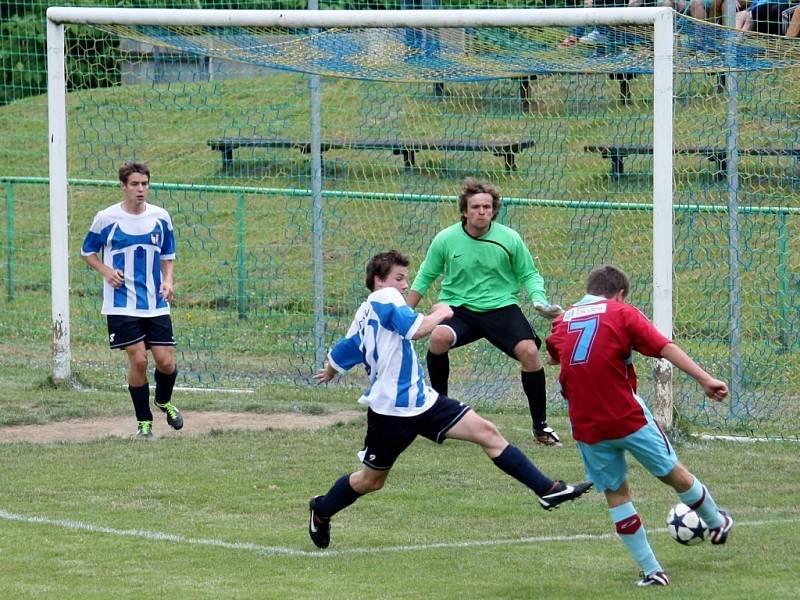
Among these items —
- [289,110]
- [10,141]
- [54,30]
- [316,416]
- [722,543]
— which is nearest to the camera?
[722,543]

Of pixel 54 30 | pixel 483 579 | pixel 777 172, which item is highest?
pixel 54 30

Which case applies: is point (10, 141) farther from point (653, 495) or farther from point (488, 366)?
point (653, 495)

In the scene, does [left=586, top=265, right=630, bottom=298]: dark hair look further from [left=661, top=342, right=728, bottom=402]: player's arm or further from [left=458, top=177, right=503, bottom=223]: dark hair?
[left=458, top=177, right=503, bottom=223]: dark hair

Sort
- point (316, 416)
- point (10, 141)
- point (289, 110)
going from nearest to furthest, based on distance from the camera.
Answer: point (316, 416), point (289, 110), point (10, 141)

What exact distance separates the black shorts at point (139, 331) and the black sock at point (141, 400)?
32 centimetres

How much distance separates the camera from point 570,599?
6316mm

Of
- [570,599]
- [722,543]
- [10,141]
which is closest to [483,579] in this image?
[570,599]

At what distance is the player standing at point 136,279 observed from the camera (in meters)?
10.4

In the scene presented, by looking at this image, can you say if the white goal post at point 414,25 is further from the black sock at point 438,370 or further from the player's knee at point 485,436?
the player's knee at point 485,436

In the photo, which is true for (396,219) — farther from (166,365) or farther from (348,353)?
(348,353)

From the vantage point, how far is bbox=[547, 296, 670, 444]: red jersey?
259 inches

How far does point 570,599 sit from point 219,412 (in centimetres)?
573

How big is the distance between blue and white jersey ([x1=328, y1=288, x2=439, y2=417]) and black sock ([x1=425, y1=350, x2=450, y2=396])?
107 inches

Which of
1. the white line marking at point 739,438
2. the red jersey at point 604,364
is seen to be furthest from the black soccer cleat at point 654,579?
the white line marking at point 739,438
